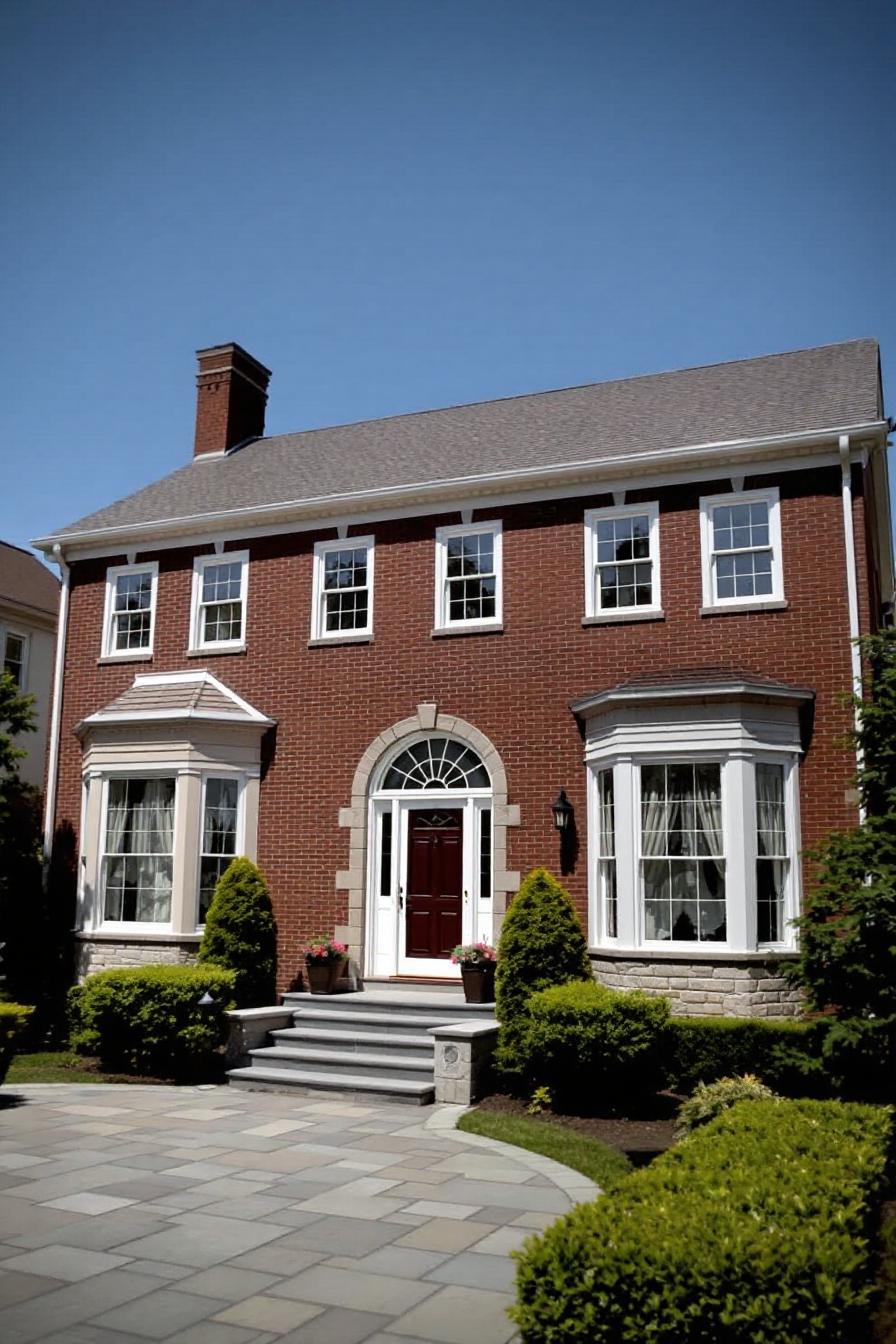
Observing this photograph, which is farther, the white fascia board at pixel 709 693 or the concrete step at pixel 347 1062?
the white fascia board at pixel 709 693

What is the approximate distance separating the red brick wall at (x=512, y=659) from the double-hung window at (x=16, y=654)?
898 centimetres

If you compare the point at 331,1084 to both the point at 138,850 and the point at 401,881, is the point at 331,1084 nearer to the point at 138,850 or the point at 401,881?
the point at 401,881

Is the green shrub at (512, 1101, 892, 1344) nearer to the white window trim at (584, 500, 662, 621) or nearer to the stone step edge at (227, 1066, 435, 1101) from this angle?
the stone step edge at (227, 1066, 435, 1101)

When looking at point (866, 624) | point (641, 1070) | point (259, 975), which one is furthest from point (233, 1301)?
point (866, 624)

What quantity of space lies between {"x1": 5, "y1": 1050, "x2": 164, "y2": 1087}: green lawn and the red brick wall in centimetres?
271

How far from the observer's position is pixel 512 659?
49.5 feet

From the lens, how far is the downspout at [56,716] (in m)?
17.7

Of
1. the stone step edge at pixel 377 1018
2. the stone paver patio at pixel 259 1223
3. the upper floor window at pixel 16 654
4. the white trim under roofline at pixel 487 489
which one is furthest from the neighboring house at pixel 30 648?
the stone paver patio at pixel 259 1223

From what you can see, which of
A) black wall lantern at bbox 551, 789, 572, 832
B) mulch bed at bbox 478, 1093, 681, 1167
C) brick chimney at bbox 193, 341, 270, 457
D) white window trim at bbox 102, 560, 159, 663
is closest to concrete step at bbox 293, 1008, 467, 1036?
mulch bed at bbox 478, 1093, 681, 1167

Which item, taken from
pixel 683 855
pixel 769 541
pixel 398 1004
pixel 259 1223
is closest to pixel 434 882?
pixel 398 1004

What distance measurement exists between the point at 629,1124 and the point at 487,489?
27.6ft

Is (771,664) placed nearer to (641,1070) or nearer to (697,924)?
(697,924)

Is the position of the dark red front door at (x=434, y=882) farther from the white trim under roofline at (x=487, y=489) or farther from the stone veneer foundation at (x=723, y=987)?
the white trim under roofline at (x=487, y=489)

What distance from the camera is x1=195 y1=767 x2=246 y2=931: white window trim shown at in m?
15.8
